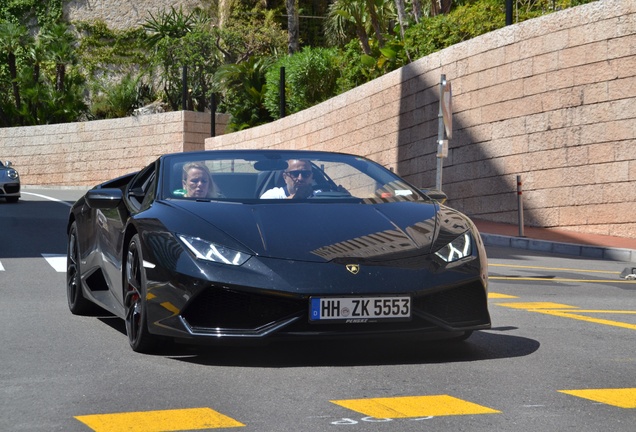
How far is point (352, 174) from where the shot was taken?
24.1ft

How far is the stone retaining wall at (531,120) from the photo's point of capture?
65.3 ft

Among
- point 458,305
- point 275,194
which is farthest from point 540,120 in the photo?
point 458,305

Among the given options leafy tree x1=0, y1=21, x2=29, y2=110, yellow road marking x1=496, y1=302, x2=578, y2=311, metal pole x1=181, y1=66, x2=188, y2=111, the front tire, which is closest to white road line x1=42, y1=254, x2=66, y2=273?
yellow road marking x1=496, y1=302, x2=578, y2=311

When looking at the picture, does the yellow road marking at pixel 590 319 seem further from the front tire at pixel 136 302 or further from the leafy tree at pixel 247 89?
the leafy tree at pixel 247 89

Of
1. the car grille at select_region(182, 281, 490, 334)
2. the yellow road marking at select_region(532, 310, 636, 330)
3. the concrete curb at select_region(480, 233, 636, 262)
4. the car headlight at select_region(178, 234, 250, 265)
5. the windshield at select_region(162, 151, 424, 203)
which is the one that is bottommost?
the yellow road marking at select_region(532, 310, 636, 330)

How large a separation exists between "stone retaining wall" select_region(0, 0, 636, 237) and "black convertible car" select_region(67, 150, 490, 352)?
13.3 m

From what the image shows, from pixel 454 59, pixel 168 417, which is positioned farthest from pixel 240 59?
pixel 168 417

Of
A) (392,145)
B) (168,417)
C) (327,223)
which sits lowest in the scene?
(168,417)

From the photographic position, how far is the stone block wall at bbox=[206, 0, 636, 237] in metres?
19.9

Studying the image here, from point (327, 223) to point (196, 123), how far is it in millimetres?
44585

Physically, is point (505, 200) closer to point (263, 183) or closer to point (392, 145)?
point (392, 145)

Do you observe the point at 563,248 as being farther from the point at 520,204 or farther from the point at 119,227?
A: the point at 119,227

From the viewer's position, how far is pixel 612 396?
551 centimetres

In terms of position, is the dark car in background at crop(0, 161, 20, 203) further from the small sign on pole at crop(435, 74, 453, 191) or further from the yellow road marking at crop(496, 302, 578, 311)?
the yellow road marking at crop(496, 302, 578, 311)
